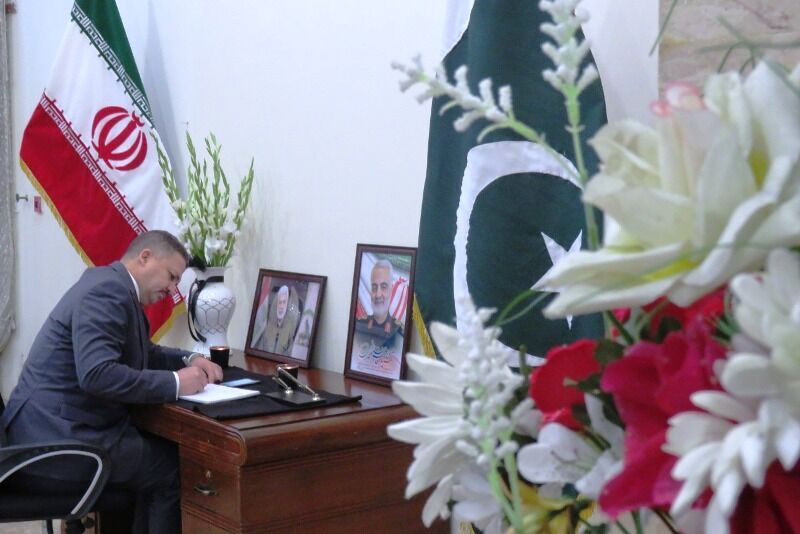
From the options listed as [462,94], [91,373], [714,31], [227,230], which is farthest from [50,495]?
[462,94]

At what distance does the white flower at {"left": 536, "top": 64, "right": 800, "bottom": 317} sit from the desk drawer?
1962mm

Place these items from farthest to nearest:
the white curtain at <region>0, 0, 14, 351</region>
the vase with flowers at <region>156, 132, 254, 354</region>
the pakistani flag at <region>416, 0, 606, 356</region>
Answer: the white curtain at <region>0, 0, 14, 351</region>
the vase with flowers at <region>156, 132, 254, 354</region>
the pakistani flag at <region>416, 0, 606, 356</region>

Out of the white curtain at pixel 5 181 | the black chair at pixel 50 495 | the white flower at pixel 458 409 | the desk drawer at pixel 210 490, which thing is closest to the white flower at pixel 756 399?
the white flower at pixel 458 409

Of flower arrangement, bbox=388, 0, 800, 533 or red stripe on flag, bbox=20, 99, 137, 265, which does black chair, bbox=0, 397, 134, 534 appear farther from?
flower arrangement, bbox=388, 0, 800, 533

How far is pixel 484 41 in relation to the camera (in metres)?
2.03

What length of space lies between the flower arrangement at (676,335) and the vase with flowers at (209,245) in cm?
273

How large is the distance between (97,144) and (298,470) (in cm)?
195

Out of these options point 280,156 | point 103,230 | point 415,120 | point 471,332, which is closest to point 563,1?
point 471,332

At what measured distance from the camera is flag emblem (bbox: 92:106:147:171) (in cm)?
378

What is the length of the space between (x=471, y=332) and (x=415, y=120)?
233cm

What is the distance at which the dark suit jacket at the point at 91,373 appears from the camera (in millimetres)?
2693

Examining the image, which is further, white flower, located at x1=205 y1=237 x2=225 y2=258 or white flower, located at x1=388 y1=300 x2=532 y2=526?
white flower, located at x1=205 y1=237 x2=225 y2=258

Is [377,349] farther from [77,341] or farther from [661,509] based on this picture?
[661,509]

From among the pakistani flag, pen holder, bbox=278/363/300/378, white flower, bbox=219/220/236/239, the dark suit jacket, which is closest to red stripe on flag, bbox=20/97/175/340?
white flower, bbox=219/220/236/239
